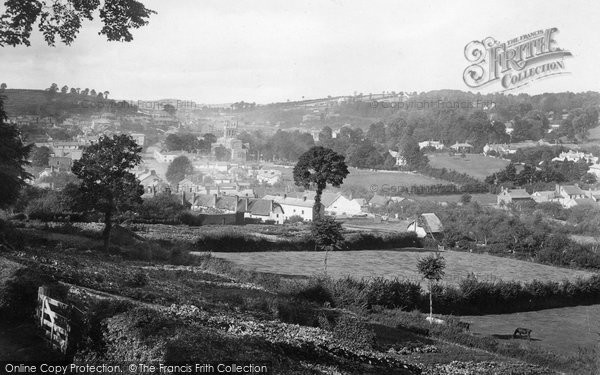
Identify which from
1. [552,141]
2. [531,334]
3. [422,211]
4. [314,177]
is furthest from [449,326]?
[552,141]

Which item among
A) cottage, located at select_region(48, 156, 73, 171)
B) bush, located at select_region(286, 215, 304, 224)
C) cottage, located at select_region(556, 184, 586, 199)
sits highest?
cottage, located at select_region(48, 156, 73, 171)

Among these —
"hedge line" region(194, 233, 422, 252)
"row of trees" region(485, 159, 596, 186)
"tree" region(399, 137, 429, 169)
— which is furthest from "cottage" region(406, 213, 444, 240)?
"tree" region(399, 137, 429, 169)

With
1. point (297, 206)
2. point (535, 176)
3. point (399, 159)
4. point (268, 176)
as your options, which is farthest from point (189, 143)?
point (535, 176)

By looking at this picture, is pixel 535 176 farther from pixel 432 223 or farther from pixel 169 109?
pixel 169 109

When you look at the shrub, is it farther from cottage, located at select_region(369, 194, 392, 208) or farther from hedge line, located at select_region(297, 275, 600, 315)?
cottage, located at select_region(369, 194, 392, 208)

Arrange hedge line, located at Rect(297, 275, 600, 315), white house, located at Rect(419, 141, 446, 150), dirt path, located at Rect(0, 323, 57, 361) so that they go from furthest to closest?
white house, located at Rect(419, 141, 446, 150) → hedge line, located at Rect(297, 275, 600, 315) → dirt path, located at Rect(0, 323, 57, 361)

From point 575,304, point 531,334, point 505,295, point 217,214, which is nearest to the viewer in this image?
point 531,334

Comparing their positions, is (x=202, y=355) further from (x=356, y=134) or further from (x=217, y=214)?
(x=356, y=134)

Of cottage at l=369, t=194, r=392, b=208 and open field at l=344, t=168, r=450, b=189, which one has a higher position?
open field at l=344, t=168, r=450, b=189
